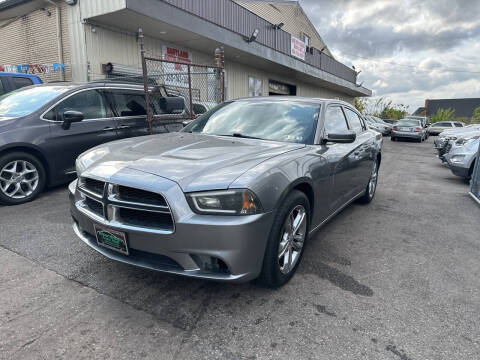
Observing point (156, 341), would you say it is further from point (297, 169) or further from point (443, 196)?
point (443, 196)

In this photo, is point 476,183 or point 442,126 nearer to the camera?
point 476,183

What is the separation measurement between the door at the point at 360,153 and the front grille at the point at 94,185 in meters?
2.79

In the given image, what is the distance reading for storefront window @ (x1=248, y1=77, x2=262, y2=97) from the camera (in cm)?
1526

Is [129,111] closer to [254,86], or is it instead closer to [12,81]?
[12,81]

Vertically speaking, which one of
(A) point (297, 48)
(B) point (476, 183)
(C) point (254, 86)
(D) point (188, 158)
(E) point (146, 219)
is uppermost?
(A) point (297, 48)

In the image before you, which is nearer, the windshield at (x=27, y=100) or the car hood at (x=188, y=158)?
the car hood at (x=188, y=158)

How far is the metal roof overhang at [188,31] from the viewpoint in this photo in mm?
8156

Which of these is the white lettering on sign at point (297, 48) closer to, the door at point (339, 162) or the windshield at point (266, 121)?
the door at point (339, 162)

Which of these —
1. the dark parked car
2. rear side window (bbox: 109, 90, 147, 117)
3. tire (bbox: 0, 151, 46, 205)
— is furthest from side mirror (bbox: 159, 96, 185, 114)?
tire (bbox: 0, 151, 46, 205)

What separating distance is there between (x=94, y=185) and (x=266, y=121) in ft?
5.89

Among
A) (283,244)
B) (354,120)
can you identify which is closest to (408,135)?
(354,120)

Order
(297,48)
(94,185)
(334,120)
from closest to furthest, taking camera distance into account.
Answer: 1. (94,185)
2. (334,120)
3. (297,48)

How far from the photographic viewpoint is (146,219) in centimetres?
217

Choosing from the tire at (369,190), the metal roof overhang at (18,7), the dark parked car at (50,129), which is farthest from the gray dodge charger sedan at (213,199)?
the metal roof overhang at (18,7)
